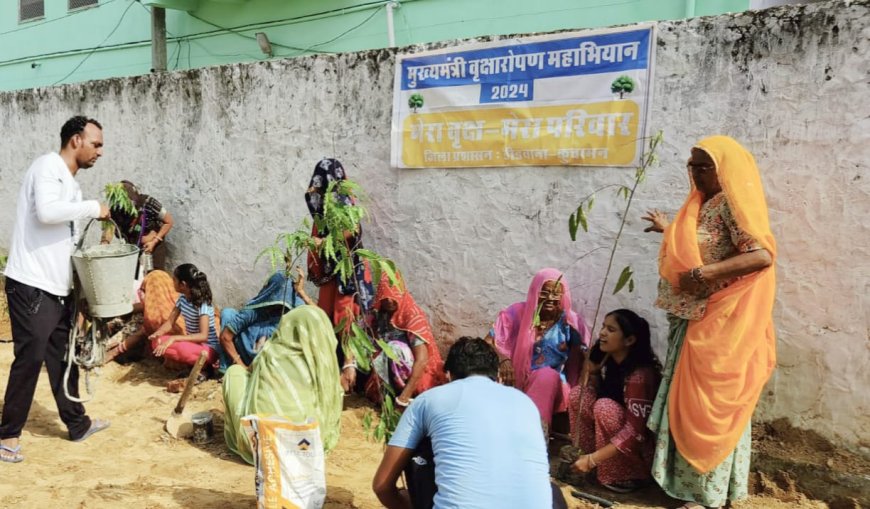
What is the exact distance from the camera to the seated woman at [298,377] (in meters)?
3.81

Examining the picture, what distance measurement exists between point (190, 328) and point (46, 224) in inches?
73.0

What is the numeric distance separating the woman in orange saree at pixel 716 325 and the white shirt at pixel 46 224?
116 inches

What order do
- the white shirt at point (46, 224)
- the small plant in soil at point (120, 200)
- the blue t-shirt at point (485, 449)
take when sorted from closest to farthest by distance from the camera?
the blue t-shirt at point (485, 449) → the white shirt at point (46, 224) → the small plant in soil at point (120, 200)

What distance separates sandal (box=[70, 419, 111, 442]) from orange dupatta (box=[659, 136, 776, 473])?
128 inches

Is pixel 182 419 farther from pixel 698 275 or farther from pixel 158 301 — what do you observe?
pixel 698 275

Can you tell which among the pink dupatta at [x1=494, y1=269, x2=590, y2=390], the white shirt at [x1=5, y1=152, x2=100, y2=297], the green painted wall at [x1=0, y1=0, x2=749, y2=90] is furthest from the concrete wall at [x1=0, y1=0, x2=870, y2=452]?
the green painted wall at [x1=0, y1=0, x2=749, y2=90]

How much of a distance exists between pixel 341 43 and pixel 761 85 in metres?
6.80

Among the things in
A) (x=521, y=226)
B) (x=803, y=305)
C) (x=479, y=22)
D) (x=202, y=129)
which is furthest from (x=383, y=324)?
(x=479, y=22)

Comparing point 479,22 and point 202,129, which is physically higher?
point 479,22

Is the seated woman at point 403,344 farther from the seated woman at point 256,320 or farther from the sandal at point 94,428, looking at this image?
the sandal at point 94,428

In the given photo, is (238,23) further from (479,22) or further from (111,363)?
(111,363)

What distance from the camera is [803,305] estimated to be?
11.8 ft

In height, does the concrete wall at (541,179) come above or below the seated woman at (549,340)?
above

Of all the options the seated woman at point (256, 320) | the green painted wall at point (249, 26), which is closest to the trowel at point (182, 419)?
the seated woman at point (256, 320)
